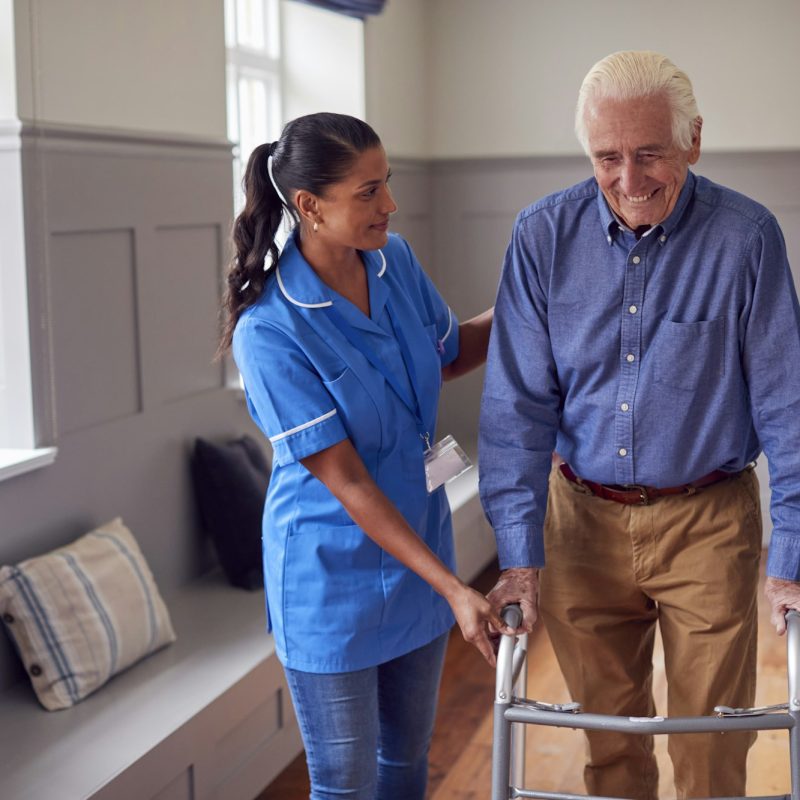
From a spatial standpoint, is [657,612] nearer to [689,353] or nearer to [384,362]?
[689,353]

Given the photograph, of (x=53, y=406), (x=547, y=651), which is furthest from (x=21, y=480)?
(x=547, y=651)

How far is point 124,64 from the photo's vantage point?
10.8 ft

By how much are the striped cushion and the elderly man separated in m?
1.28

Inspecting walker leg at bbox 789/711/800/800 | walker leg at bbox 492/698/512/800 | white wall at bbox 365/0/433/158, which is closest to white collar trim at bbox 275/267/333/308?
walker leg at bbox 492/698/512/800

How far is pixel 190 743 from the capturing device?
2.70 metres

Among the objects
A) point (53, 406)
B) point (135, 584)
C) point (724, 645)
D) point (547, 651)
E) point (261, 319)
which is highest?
point (261, 319)

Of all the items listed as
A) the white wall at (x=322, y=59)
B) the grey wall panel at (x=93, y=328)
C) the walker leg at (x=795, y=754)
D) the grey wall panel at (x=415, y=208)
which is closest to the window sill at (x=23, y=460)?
the grey wall panel at (x=93, y=328)

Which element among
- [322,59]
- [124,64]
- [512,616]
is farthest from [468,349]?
[322,59]

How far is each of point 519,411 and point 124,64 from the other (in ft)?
6.26

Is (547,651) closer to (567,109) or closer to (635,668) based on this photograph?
(635,668)

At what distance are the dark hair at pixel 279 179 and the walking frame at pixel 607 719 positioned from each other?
→ 0.71 metres

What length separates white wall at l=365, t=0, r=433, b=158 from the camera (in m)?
5.14

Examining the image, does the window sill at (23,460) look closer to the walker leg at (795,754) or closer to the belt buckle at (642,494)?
the belt buckle at (642,494)

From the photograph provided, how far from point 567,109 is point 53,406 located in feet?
11.0
